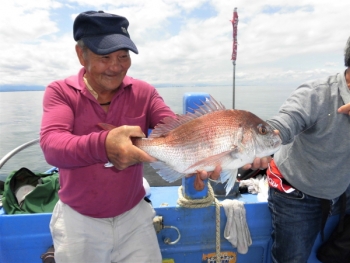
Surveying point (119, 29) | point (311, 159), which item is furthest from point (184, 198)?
point (119, 29)

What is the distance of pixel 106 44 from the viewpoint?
1.91m

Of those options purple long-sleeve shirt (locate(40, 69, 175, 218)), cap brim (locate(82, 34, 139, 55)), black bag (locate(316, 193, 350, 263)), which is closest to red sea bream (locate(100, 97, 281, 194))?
purple long-sleeve shirt (locate(40, 69, 175, 218))

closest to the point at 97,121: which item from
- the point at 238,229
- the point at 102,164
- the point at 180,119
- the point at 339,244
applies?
the point at 102,164

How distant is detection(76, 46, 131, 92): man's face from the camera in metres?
1.98

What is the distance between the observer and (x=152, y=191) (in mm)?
3672

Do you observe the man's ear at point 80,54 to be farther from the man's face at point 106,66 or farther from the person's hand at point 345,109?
the person's hand at point 345,109

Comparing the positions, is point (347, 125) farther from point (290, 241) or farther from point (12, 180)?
point (12, 180)

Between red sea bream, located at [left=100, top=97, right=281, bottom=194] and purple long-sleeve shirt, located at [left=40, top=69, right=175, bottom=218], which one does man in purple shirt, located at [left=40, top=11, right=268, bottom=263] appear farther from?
red sea bream, located at [left=100, top=97, right=281, bottom=194]

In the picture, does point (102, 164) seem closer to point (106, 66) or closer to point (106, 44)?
point (106, 66)

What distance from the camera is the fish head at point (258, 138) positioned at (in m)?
1.92

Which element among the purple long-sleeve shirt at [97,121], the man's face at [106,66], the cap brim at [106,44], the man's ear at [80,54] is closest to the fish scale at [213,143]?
the purple long-sleeve shirt at [97,121]

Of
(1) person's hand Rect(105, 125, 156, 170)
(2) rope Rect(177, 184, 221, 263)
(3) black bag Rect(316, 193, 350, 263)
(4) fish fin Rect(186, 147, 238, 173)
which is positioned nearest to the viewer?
(1) person's hand Rect(105, 125, 156, 170)

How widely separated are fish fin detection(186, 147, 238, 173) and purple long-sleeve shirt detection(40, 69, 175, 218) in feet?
1.78

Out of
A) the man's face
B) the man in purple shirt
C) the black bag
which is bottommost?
the black bag
